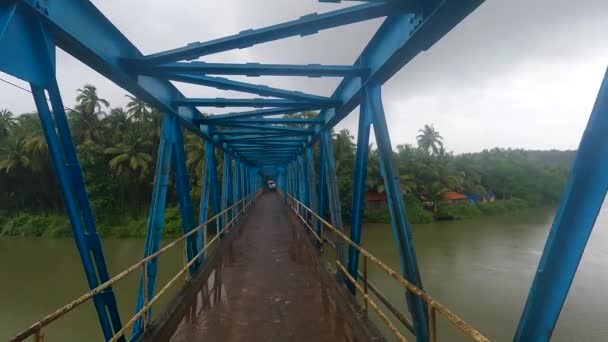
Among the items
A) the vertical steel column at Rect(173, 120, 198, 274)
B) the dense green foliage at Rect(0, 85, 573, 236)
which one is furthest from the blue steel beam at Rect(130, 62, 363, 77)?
the dense green foliage at Rect(0, 85, 573, 236)

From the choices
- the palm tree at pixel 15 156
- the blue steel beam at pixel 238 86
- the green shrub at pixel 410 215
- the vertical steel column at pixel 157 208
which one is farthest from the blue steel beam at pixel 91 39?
the palm tree at pixel 15 156

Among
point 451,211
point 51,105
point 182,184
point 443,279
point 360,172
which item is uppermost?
point 51,105

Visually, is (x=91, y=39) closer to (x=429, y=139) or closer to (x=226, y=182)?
(x=226, y=182)

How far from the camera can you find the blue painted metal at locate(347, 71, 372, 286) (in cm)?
448

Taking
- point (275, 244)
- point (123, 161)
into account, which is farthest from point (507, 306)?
point (123, 161)

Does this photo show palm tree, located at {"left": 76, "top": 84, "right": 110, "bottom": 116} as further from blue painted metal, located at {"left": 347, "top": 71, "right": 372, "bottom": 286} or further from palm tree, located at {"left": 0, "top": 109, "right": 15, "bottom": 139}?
blue painted metal, located at {"left": 347, "top": 71, "right": 372, "bottom": 286}

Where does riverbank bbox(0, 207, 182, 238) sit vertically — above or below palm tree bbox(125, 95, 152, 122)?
below

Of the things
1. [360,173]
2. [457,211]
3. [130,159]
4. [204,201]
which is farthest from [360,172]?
[457,211]

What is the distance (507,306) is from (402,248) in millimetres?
13311

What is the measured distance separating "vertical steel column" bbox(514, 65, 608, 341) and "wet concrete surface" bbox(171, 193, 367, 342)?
2.32m

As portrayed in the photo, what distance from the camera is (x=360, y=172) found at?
16.0ft

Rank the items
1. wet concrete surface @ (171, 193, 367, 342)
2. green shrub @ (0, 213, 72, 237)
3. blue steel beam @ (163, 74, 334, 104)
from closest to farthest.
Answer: wet concrete surface @ (171, 193, 367, 342) < blue steel beam @ (163, 74, 334, 104) < green shrub @ (0, 213, 72, 237)

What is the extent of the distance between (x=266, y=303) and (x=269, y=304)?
60 mm

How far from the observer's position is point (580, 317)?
12.8m
